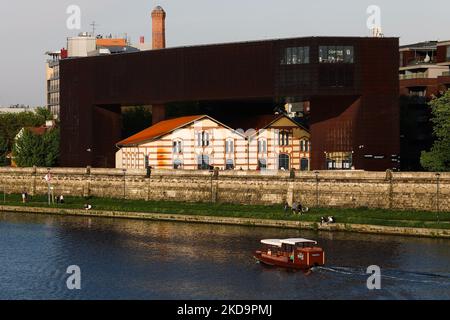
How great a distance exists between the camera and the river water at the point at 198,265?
75.6 m

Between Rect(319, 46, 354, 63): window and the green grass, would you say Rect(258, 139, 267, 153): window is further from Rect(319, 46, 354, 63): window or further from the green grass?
the green grass

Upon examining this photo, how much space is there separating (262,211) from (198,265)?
33061mm

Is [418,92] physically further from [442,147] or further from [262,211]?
[262,211]

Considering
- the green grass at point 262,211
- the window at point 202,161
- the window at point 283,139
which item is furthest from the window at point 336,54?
the window at point 202,161

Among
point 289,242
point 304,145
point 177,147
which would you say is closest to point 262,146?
point 304,145

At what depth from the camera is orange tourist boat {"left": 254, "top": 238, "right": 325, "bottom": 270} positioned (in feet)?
275

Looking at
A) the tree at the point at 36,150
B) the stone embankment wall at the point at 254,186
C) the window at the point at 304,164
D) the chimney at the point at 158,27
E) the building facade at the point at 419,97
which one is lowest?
the stone embankment wall at the point at 254,186

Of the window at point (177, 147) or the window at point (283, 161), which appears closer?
the window at point (177, 147)

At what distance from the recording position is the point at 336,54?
135 meters

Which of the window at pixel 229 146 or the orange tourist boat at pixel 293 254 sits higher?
the window at pixel 229 146

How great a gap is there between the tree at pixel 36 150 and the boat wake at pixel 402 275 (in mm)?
95489

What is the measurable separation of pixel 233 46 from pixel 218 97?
756cm

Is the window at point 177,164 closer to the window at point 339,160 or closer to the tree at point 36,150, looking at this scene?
the window at point 339,160
